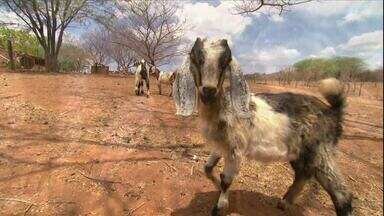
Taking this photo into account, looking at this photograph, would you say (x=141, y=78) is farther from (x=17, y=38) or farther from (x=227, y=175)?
(x=227, y=175)

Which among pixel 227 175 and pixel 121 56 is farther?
pixel 121 56

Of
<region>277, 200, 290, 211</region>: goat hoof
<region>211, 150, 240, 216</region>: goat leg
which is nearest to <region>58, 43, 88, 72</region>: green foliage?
<region>277, 200, 290, 211</region>: goat hoof

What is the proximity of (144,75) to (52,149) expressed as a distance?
22.8 ft

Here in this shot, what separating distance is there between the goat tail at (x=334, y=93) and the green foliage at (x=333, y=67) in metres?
29.0

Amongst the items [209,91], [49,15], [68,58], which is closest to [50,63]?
[49,15]

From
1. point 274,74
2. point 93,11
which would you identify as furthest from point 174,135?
point 274,74

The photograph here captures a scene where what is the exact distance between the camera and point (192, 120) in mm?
8305

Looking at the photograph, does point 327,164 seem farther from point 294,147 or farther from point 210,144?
point 210,144

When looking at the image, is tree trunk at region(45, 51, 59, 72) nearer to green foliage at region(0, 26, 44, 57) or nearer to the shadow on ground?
green foliage at region(0, 26, 44, 57)

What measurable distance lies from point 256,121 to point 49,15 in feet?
37.0

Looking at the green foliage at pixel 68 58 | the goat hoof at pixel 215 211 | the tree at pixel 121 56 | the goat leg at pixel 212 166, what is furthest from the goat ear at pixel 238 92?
the tree at pixel 121 56

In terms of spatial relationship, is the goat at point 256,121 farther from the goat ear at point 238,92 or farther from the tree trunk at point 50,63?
the tree trunk at point 50,63

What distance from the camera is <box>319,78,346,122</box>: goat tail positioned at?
189 inches

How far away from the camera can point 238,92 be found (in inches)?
166
